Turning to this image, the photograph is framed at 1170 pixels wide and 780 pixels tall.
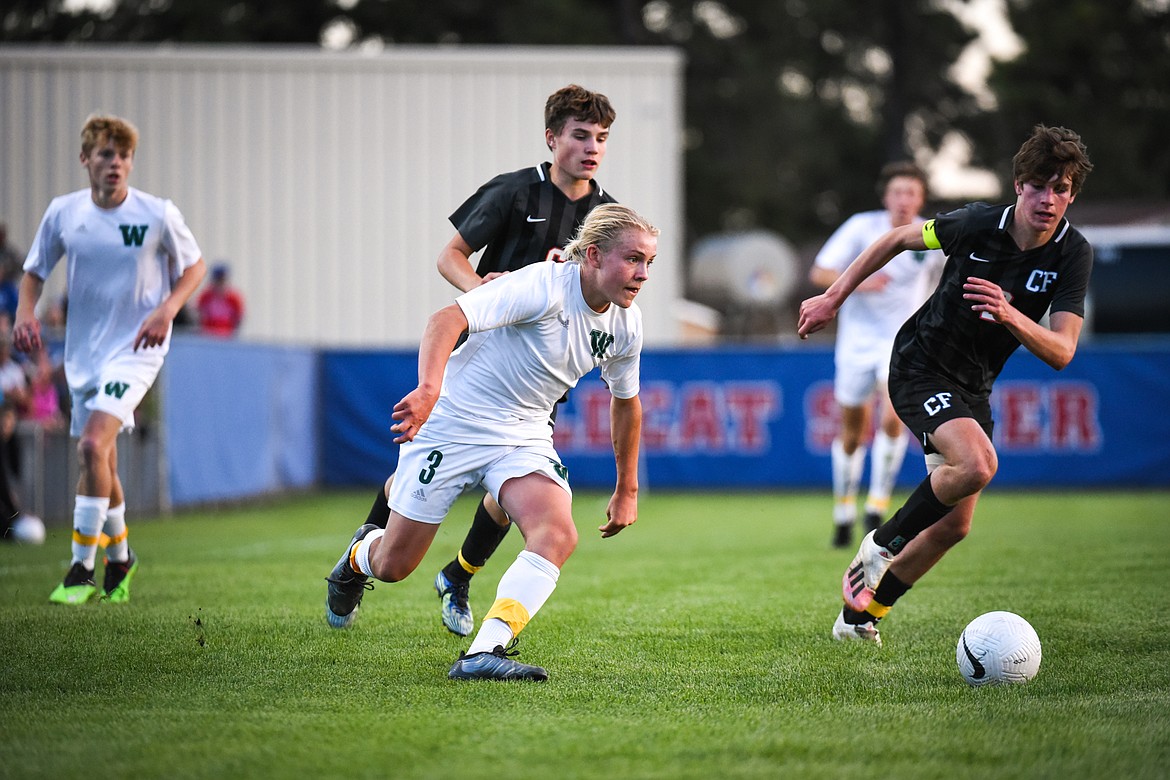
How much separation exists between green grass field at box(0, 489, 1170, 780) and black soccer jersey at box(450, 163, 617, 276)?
1771mm

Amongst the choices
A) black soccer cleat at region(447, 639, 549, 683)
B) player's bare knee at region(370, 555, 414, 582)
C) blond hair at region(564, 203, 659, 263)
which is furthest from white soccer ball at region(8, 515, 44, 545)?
blond hair at region(564, 203, 659, 263)

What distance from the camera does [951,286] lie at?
589 cm

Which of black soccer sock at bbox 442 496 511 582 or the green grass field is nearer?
the green grass field

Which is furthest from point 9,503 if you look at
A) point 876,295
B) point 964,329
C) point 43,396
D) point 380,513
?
point 964,329

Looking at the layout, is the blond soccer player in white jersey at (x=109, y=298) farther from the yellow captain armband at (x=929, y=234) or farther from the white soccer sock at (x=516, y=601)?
the yellow captain armband at (x=929, y=234)

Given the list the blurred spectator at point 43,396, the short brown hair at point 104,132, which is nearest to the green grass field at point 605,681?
the short brown hair at point 104,132

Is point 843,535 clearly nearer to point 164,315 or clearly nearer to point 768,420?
point 164,315

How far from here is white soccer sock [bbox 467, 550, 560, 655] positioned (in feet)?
16.7

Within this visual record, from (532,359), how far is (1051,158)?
86.2 inches

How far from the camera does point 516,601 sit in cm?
511

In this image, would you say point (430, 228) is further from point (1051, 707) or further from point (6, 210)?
point (1051, 707)

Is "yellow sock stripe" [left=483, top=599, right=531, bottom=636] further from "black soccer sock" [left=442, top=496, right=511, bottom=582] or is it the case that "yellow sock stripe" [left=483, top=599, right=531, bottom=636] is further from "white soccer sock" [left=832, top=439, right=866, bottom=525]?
"white soccer sock" [left=832, top=439, right=866, bottom=525]

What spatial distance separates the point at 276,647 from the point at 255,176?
46.7ft

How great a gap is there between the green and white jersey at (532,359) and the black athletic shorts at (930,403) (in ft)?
4.25
